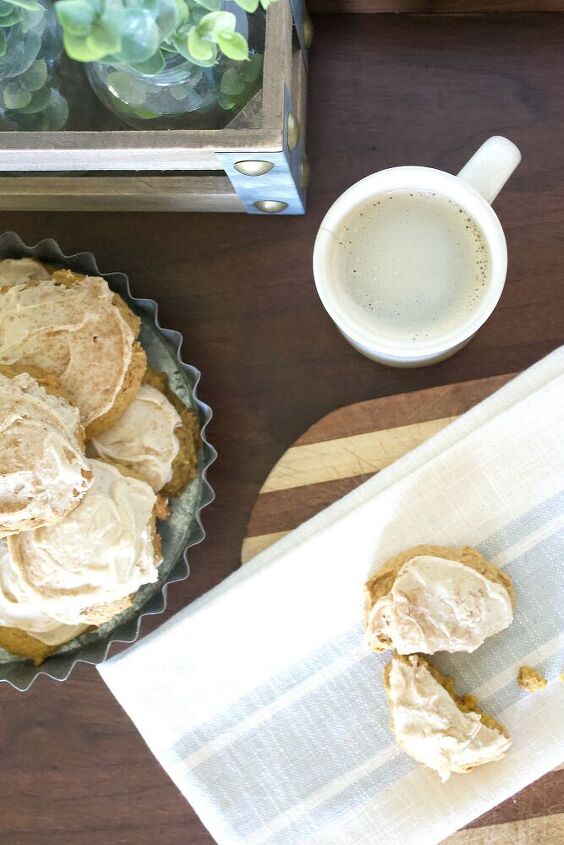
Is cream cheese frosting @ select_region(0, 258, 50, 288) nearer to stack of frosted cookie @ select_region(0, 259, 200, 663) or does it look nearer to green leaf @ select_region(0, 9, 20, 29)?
stack of frosted cookie @ select_region(0, 259, 200, 663)

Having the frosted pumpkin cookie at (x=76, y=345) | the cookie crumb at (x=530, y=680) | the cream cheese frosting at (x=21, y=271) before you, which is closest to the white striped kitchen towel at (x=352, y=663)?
the cookie crumb at (x=530, y=680)

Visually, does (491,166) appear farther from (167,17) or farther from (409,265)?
(167,17)

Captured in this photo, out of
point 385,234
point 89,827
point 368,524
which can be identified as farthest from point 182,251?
point 89,827

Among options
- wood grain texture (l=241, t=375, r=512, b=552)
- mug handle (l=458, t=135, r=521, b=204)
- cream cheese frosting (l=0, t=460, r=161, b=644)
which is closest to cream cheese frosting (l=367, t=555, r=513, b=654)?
wood grain texture (l=241, t=375, r=512, b=552)

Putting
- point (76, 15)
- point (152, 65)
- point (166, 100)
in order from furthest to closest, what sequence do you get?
1. point (166, 100)
2. point (152, 65)
3. point (76, 15)

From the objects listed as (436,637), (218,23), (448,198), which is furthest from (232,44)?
(436,637)
